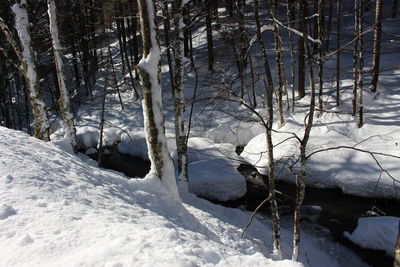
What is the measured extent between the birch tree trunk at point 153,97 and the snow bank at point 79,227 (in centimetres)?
106

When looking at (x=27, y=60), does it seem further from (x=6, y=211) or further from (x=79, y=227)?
(x=79, y=227)

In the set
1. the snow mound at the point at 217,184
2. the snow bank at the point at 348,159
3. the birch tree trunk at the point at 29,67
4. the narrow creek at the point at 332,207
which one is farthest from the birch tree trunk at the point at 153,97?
the snow mound at the point at 217,184

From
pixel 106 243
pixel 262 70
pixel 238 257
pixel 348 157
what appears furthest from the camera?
pixel 262 70

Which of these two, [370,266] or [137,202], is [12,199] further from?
[370,266]

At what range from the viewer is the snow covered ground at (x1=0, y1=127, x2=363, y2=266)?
9.90ft

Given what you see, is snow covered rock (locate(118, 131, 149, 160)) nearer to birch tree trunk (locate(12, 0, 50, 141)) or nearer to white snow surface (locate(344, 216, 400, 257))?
birch tree trunk (locate(12, 0, 50, 141))

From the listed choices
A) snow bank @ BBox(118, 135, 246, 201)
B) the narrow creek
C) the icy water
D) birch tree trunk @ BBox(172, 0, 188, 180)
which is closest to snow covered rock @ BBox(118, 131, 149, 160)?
snow bank @ BBox(118, 135, 246, 201)

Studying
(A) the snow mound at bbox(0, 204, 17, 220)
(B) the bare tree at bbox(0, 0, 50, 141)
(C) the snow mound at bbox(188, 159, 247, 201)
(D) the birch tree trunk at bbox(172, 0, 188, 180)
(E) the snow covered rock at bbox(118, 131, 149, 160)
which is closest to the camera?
(A) the snow mound at bbox(0, 204, 17, 220)

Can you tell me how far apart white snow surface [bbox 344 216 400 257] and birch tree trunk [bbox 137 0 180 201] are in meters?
5.38

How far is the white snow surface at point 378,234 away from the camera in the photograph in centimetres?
840

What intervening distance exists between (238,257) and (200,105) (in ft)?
56.9

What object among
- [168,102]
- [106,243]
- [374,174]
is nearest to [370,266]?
[374,174]

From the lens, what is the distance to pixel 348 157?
476 inches

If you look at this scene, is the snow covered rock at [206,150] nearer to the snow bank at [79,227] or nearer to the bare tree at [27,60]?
the bare tree at [27,60]
